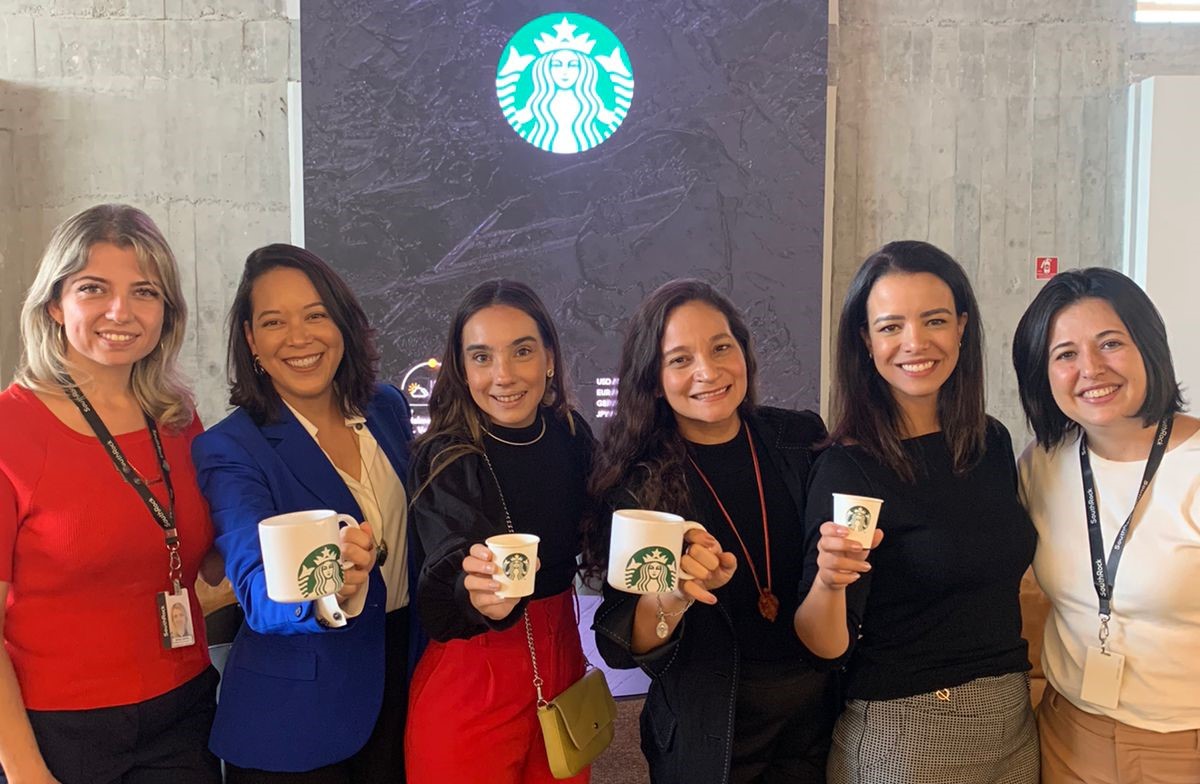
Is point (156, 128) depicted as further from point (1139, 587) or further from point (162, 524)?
point (1139, 587)

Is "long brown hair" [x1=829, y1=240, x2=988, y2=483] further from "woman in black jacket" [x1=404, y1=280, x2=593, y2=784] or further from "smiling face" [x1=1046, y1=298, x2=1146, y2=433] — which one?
"woman in black jacket" [x1=404, y1=280, x2=593, y2=784]

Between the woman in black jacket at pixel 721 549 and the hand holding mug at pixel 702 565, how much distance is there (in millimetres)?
105

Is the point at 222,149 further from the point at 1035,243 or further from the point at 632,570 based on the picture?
the point at 1035,243

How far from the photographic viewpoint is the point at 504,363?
1840mm

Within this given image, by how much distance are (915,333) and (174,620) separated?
170cm

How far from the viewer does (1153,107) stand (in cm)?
467

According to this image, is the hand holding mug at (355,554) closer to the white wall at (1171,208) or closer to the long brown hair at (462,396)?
the long brown hair at (462,396)

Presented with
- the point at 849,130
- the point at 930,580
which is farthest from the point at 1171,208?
the point at 930,580

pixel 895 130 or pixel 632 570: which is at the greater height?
pixel 895 130

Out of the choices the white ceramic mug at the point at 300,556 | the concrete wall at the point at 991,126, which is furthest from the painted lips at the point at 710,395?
the concrete wall at the point at 991,126

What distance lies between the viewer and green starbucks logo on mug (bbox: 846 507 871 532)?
4.76 ft

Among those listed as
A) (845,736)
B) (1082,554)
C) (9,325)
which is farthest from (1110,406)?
(9,325)

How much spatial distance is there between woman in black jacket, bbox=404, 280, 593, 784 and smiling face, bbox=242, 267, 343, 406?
0.29 m

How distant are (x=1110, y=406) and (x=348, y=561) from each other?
159 cm
